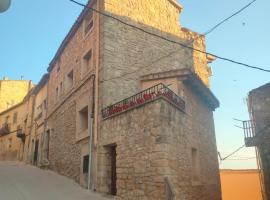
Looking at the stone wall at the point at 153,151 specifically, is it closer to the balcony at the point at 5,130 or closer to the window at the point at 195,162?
the window at the point at 195,162

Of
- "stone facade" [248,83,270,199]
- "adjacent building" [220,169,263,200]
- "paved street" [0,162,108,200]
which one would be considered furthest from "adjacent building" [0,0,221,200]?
"adjacent building" [220,169,263,200]

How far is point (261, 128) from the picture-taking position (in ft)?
45.8

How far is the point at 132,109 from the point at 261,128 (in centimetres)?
739

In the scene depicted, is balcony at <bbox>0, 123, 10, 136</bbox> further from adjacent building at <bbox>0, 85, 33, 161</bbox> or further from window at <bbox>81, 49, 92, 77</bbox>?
window at <bbox>81, 49, 92, 77</bbox>

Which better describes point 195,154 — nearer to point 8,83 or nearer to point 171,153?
point 171,153

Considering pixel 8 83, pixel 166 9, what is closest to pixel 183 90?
pixel 166 9

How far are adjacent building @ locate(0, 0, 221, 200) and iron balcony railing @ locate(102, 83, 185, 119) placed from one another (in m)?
0.04

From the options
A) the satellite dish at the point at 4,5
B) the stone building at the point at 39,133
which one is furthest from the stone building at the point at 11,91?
the satellite dish at the point at 4,5

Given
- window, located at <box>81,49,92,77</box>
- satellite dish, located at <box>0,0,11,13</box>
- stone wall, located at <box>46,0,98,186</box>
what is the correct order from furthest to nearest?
window, located at <box>81,49,92,77</box>, stone wall, located at <box>46,0,98,186</box>, satellite dish, located at <box>0,0,11,13</box>

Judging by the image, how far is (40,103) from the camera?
22.9 meters

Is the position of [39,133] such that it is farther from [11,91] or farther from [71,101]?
[11,91]

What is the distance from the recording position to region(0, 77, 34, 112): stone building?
3653cm

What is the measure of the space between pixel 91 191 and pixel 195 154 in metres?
4.11

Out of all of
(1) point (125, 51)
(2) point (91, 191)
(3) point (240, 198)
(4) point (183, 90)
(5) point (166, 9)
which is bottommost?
(3) point (240, 198)
